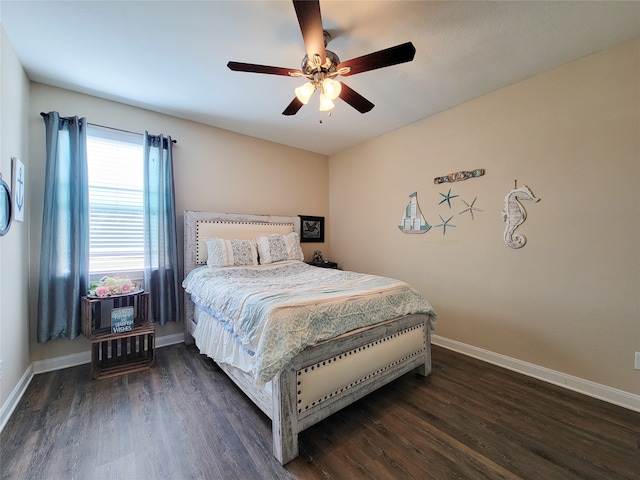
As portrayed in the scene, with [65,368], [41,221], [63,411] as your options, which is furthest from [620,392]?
[41,221]

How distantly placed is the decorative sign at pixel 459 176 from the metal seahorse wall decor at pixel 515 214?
1.26ft

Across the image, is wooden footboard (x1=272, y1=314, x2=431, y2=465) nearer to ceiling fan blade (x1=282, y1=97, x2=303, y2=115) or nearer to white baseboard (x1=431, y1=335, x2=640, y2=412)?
white baseboard (x1=431, y1=335, x2=640, y2=412)

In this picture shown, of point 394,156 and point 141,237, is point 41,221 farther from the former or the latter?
point 394,156

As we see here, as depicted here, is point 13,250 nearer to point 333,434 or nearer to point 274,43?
point 274,43

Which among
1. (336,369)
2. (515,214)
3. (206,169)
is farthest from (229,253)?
(515,214)

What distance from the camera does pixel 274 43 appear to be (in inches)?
79.2

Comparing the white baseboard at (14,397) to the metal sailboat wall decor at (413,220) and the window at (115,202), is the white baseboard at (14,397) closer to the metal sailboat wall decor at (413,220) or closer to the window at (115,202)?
the window at (115,202)

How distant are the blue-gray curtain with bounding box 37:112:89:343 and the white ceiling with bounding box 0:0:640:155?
0.54m

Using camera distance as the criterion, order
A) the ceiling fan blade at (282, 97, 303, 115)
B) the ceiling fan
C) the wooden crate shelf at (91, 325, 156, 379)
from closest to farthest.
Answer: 1. the ceiling fan
2. the ceiling fan blade at (282, 97, 303, 115)
3. the wooden crate shelf at (91, 325, 156, 379)

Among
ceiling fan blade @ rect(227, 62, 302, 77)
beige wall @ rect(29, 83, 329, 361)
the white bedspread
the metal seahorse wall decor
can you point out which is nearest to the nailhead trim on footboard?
the white bedspread

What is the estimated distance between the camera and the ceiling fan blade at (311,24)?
53.4 inches

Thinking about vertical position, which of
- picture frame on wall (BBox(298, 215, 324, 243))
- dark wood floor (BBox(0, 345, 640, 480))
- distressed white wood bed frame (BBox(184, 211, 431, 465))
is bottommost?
dark wood floor (BBox(0, 345, 640, 480))

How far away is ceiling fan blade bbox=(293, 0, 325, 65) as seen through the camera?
1.36m

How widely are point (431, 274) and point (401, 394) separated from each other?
5.12 feet
